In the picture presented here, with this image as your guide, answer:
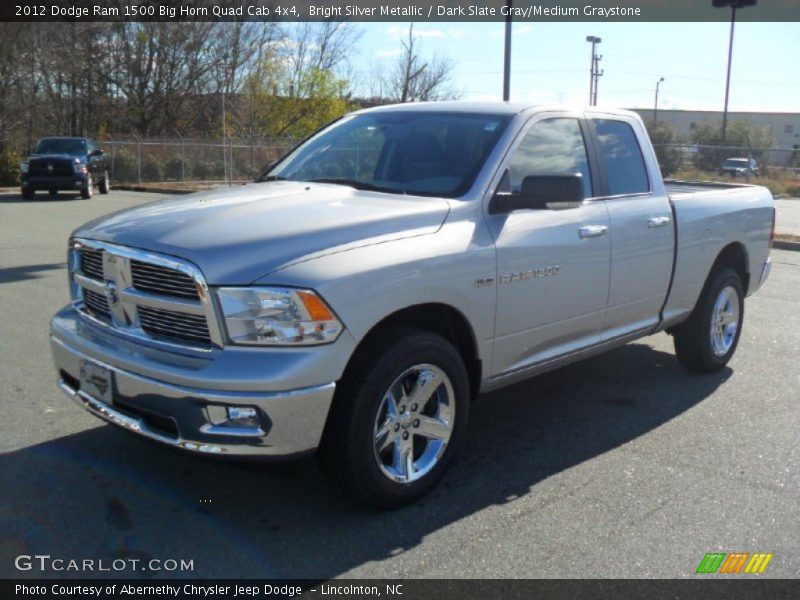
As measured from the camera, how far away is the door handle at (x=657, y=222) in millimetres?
5441

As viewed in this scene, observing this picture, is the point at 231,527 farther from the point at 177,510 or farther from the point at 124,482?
the point at 124,482

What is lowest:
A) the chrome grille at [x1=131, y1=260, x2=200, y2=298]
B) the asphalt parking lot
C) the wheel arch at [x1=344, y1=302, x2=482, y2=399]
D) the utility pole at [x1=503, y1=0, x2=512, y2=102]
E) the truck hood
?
the asphalt parking lot

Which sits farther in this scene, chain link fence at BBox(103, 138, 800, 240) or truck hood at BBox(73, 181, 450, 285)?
chain link fence at BBox(103, 138, 800, 240)

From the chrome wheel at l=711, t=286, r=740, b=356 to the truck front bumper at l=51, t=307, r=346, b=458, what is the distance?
4023 millimetres

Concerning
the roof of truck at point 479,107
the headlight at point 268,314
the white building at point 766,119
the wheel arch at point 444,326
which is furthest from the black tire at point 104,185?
the white building at point 766,119

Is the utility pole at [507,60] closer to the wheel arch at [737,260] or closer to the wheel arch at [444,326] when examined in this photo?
the wheel arch at [737,260]

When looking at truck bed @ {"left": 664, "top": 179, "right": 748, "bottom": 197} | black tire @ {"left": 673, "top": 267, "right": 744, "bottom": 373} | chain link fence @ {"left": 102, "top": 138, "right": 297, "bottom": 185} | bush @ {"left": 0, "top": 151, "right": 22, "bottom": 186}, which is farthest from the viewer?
chain link fence @ {"left": 102, "top": 138, "right": 297, "bottom": 185}

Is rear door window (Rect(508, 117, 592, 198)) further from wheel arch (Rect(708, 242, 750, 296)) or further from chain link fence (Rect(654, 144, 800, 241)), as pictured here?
chain link fence (Rect(654, 144, 800, 241))

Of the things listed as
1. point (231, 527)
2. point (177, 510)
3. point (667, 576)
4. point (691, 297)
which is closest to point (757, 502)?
point (667, 576)

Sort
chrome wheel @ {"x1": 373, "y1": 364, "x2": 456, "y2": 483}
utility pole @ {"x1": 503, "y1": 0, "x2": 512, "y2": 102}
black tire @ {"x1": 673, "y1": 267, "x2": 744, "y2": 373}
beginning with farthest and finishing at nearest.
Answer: utility pole @ {"x1": 503, "y1": 0, "x2": 512, "y2": 102}
black tire @ {"x1": 673, "y1": 267, "x2": 744, "y2": 373}
chrome wheel @ {"x1": 373, "y1": 364, "x2": 456, "y2": 483}

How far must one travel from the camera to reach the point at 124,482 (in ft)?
13.6

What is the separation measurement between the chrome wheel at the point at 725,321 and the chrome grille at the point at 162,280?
4342 mm

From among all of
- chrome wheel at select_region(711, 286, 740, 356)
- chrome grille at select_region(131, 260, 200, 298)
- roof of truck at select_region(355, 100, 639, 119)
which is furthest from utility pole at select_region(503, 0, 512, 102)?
chrome grille at select_region(131, 260, 200, 298)

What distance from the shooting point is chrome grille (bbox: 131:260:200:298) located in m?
3.52
